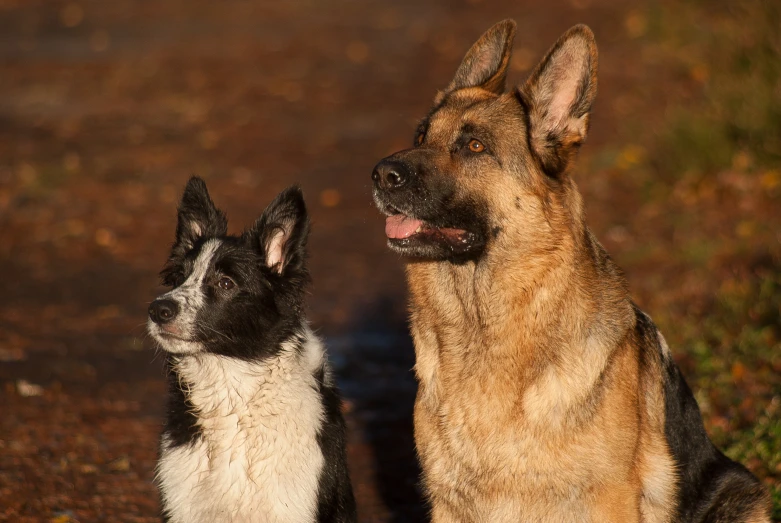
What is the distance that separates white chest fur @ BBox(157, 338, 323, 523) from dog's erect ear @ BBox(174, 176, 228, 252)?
74cm

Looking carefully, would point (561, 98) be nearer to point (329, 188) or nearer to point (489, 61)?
point (489, 61)

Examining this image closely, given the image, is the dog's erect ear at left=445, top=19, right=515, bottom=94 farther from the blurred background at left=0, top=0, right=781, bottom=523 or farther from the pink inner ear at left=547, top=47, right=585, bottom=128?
the blurred background at left=0, top=0, right=781, bottom=523

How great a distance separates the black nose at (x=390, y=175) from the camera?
197 inches

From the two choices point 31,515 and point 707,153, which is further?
point 707,153

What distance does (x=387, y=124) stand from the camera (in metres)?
17.0

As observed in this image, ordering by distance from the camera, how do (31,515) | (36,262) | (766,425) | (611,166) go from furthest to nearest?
1. (611,166)
2. (36,262)
3. (766,425)
4. (31,515)

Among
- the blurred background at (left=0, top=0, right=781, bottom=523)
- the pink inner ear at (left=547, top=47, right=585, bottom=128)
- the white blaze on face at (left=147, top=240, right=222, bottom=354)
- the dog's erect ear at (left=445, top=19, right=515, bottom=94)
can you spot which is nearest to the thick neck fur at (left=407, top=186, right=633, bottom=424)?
the pink inner ear at (left=547, top=47, right=585, bottom=128)

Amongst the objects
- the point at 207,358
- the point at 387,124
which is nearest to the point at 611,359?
the point at 207,358

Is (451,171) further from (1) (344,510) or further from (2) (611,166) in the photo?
(2) (611,166)

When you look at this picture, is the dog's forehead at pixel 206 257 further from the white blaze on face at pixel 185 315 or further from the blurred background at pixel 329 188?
the blurred background at pixel 329 188

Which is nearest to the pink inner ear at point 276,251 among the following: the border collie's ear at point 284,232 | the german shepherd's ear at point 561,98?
the border collie's ear at point 284,232

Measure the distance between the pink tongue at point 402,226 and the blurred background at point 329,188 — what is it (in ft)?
7.89

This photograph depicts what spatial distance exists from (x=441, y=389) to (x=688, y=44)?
46.9 feet

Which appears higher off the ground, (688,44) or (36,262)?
(688,44)
